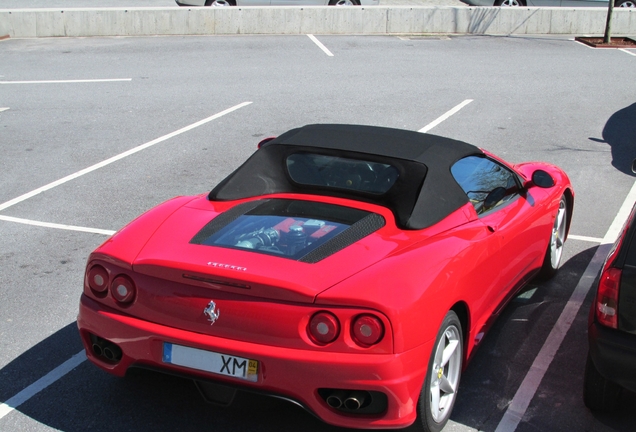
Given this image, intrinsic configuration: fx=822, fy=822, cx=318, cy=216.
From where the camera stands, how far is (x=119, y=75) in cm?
1461

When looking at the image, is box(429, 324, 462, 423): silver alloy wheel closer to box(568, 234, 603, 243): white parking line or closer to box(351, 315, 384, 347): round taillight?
box(351, 315, 384, 347): round taillight

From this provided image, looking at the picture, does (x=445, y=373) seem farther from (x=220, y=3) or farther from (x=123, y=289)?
(x=220, y=3)

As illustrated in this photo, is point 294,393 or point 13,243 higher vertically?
point 294,393

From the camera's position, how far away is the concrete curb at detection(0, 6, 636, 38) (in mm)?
18281

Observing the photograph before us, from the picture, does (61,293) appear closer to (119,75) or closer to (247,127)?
(247,127)

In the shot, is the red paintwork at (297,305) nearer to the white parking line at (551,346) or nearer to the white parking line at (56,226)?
the white parking line at (551,346)

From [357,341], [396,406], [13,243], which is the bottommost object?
[13,243]

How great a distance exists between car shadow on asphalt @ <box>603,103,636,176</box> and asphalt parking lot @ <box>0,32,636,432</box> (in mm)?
46

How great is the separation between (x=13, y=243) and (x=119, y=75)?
8.27m

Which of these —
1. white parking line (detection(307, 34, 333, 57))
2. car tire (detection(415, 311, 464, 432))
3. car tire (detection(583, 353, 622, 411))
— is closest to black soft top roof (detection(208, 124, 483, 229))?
car tire (detection(415, 311, 464, 432))

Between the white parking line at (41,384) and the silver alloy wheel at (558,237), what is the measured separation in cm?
338

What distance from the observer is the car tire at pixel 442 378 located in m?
3.86

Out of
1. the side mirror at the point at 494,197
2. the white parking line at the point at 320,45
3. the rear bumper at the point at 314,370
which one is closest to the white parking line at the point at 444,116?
the white parking line at the point at 320,45

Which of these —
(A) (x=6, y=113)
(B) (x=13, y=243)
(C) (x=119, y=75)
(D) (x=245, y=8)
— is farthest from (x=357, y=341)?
(D) (x=245, y=8)
